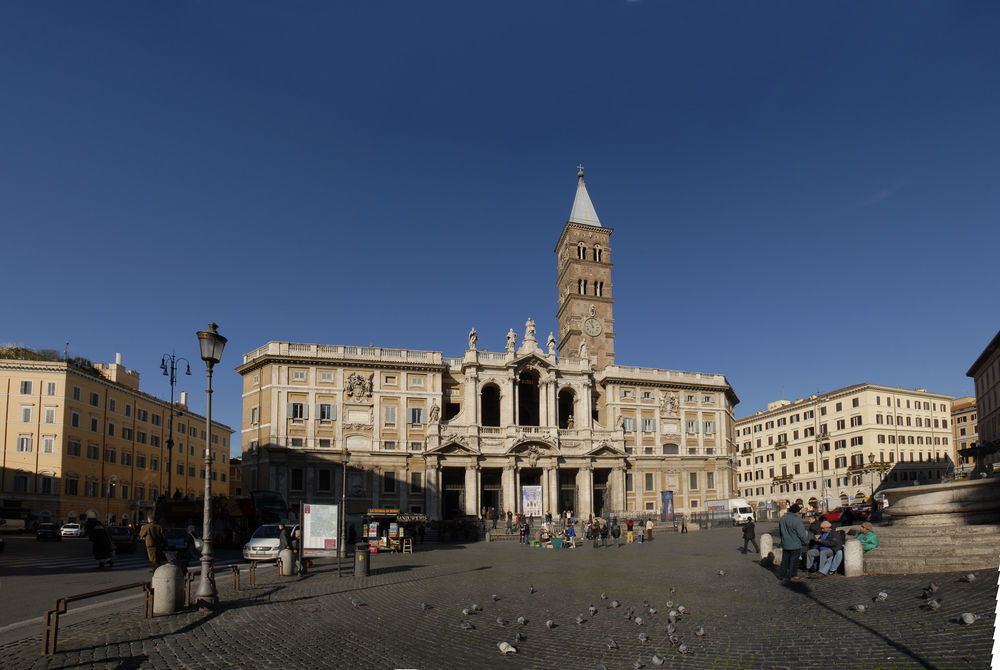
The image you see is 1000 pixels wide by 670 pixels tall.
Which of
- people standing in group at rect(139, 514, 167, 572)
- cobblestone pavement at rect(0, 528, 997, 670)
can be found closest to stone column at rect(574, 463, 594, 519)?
cobblestone pavement at rect(0, 528, 997, 670)

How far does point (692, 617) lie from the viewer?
43.6 ft

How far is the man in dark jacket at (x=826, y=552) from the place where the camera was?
17109 mm

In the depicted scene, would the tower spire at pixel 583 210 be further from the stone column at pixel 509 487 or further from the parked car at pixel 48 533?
the parked car at pixel 48 533

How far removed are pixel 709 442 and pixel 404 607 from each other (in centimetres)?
5935

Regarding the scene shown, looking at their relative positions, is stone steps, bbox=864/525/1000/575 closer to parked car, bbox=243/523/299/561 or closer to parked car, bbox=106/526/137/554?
→ parked car, bbox=243/523/299/561

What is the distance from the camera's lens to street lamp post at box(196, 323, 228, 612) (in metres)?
14.8

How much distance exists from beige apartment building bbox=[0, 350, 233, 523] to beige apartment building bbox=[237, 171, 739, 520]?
10307mm

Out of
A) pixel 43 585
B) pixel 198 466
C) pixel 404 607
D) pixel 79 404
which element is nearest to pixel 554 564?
pixel 404 607

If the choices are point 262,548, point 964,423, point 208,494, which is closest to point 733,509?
point 262,548

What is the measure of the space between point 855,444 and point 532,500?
54.5 metres

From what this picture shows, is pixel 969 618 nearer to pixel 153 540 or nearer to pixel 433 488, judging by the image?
pixel 153 540

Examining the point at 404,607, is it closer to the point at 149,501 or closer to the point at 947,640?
the point at 947,640

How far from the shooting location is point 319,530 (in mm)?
23734

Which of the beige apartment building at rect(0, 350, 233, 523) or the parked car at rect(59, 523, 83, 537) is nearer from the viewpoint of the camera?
the parked car at rect(59, 523, 83, 537)
